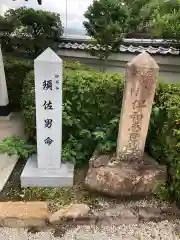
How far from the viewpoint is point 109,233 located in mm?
3006

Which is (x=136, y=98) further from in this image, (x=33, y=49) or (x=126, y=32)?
(x=33, y=49)

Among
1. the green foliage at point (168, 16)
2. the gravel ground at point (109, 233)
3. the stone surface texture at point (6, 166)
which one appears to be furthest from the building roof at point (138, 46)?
the gravel ground at point (109, 233)

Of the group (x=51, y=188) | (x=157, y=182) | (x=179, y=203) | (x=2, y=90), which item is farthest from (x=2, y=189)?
(x=2, y=90)

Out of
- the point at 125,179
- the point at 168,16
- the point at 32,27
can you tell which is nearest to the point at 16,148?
the point at 125,179

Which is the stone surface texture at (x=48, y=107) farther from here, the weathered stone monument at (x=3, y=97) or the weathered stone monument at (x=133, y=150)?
the weathered stone monument at (x=3, y=97)

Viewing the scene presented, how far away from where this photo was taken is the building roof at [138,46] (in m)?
6.86

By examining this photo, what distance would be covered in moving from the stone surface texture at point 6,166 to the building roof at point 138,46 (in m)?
4.03

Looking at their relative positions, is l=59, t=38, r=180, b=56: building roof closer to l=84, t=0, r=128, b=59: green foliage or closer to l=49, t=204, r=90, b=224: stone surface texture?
l=84, t=0, r=128, b=59: green foliage

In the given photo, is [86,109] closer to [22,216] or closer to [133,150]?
[133,150]

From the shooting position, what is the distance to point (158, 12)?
4598 mm

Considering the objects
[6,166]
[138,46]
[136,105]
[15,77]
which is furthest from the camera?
[138,46]

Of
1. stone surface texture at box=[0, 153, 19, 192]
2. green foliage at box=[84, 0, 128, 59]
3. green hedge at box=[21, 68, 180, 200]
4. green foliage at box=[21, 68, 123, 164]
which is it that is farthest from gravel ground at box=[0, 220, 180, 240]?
green foliage at box=[84, 0, 128, 59]

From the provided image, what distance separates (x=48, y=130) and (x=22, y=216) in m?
1.09

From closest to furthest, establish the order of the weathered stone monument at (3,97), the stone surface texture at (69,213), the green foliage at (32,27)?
the stone surface texture at (69,213) < the weathered stone monument at (3,97) < the green foliage at (32,27)
